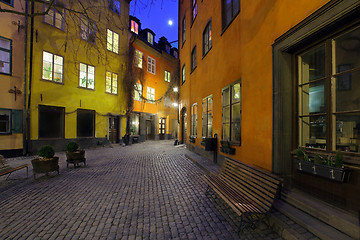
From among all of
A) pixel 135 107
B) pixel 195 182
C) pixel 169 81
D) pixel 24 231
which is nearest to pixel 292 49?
pixel 195 182

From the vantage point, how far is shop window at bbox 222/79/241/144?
5.19 metres

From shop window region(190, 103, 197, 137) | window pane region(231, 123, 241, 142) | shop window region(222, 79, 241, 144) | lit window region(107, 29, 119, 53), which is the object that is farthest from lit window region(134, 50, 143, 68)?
window pane region(231, 123, 241, 142)

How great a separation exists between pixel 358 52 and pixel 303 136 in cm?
144

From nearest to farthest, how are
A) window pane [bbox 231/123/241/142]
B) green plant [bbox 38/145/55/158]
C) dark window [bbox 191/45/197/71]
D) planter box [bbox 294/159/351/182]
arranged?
1. planter box [bbox 294/159/351/182]
2. window pane [bbox 231/123/241/142]
3. green plant [bbox 38/145/55/158]
4. dark window [bbox 191/45/197/71]

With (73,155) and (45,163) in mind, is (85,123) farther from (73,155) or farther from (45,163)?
(45,163)

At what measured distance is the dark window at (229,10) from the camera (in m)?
5.47

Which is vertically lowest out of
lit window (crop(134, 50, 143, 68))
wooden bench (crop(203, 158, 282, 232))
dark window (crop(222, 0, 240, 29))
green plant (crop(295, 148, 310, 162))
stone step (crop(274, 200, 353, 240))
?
stone step (crop(274, 200, 353, 240))

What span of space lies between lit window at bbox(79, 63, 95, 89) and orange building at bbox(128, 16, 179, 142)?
3608mm

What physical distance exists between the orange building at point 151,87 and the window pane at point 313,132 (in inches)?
490

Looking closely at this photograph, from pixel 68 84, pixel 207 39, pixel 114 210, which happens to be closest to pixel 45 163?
pixel 114 210

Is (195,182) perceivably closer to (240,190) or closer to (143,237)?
(240,190)

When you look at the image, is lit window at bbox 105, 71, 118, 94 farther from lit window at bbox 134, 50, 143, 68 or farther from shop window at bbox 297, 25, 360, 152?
shop window at bbox 297, 25, 360, 152

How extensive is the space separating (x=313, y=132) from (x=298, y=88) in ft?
2.72

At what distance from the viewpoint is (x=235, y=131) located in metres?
5.39
